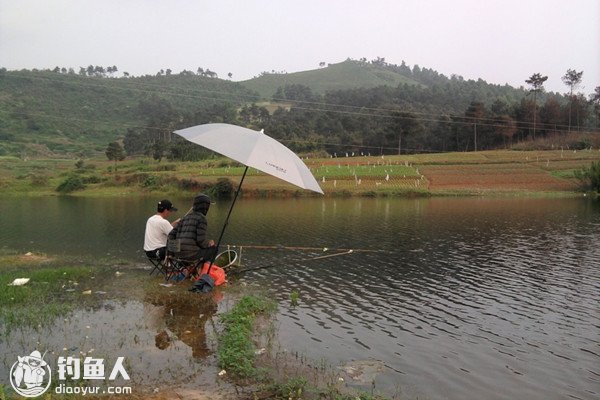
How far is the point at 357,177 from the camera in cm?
6238

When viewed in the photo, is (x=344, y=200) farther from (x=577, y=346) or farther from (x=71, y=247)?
(x=577, y=346)

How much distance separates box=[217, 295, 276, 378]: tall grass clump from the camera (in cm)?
863

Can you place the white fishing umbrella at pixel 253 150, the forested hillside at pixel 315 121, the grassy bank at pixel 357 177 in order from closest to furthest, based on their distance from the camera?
the white fishing umbrella at pixel 253 150 < the grassy bank at pixel 357 177 < the forested hillside at pixel 315 121

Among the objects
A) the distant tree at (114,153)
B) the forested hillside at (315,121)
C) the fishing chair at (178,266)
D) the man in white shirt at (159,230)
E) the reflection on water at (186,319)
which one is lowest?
the reflection on water at (186,319)

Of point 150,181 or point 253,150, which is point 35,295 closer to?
point 253,150

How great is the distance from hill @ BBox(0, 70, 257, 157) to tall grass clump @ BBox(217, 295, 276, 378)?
317 ft

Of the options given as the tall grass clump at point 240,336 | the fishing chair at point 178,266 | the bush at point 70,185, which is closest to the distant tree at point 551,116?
the bush at point 70,185

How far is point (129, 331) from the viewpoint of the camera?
34.1 feet

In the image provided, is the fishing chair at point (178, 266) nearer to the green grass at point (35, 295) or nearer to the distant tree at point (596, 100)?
the green grass at point (35, 295)

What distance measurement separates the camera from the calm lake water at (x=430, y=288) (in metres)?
9.67

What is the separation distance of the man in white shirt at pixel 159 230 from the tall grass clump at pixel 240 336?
3.29 m

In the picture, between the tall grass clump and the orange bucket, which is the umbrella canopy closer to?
the tall grass clump

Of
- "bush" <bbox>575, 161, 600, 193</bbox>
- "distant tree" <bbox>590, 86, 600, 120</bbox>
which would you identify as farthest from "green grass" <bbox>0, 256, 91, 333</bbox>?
"distant tree" <bbox>590, 86, 600, 120</bbox>

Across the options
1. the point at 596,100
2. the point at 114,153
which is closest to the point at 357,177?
the point at 114,153
